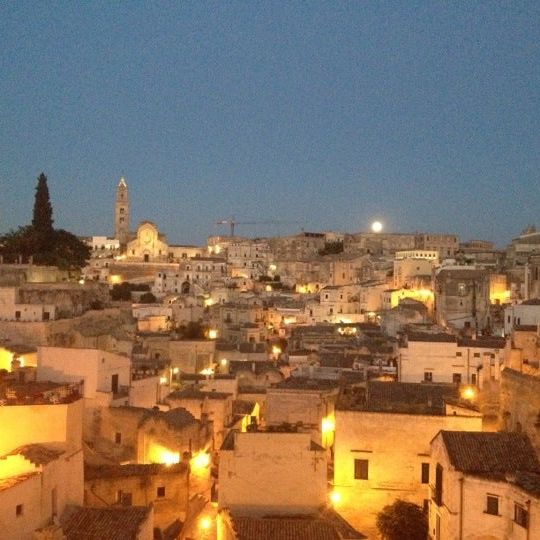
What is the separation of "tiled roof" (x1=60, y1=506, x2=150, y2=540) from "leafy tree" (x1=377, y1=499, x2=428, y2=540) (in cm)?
535

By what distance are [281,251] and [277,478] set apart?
73.5 metres

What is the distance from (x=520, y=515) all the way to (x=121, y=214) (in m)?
91.4

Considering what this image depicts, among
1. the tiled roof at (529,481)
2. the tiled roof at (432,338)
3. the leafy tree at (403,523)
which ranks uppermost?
the tiled roof at (432,338)

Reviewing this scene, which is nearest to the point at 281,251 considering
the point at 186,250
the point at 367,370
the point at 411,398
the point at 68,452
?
the point at 186,250

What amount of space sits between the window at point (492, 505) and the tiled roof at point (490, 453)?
43 centimetres

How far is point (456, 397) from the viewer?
19.6 meters

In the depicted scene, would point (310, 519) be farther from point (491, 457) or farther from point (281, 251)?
point (281, 251)

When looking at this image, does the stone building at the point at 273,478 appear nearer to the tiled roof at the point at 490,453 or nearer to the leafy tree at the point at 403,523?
the leafy tree at the point at 403,523

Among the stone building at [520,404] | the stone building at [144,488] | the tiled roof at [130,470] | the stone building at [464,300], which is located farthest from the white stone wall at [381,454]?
the stone building at [464,300]

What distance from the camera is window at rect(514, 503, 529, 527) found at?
12508 mm

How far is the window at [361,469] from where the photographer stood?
16891 mm

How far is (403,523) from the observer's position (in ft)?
50.8

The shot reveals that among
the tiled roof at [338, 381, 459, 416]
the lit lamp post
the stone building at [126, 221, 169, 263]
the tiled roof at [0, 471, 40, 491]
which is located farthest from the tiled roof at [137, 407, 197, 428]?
the stone building at [126, 221, 169, 263]

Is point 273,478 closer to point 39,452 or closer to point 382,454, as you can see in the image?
point 382,454
